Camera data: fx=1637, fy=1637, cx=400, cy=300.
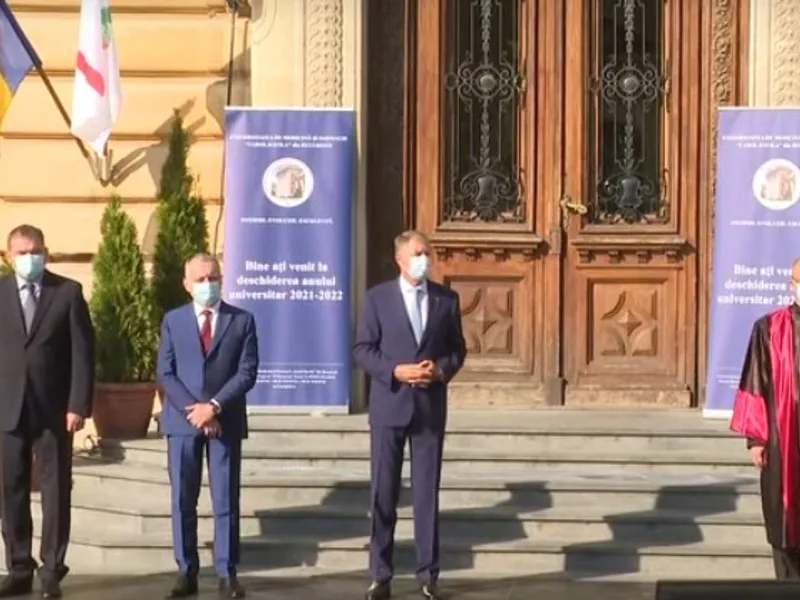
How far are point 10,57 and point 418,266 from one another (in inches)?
142

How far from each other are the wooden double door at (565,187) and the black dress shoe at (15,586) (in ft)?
12.6

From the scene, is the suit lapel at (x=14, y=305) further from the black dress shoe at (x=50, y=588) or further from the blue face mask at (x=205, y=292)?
the black dress shoe at (x=50, y=588)

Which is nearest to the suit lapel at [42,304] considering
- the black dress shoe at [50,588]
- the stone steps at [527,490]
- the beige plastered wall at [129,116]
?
the black dress shoe at [50,588]

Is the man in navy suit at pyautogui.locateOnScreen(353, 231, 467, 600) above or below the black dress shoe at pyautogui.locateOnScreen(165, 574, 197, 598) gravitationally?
above

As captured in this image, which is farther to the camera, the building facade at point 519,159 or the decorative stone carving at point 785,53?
the building facade at point 519,159

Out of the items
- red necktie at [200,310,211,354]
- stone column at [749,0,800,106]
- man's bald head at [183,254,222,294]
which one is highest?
stone column at [749,0,800,106]

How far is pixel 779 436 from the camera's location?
766 centimetres

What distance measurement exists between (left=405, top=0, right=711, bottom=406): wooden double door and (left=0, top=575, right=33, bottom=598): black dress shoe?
12.6 ft

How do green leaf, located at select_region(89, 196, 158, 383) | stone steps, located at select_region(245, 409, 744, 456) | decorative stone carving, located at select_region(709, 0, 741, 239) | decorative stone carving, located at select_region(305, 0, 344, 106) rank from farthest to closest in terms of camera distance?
decorative stone carving, located at select_region(709, 0, 741, 239) → decorative stone carving, located at select_region(305, 0, 344, 106) → green leaf, located at select_region(89, 196, 158, 383) → stone steps, located at select_region(245, 409, 744, 456)

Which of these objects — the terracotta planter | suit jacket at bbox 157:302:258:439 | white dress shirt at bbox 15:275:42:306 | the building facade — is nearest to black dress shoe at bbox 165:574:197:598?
suit jacket at bbox 157:302:258:439

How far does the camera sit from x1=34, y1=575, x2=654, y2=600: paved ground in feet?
27.6

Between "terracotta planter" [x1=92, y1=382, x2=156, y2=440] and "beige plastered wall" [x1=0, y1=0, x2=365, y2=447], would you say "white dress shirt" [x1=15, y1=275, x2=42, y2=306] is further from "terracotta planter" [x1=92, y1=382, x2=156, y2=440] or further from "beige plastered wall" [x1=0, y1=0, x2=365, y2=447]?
"beige plastered wall" [x1=0, y1=0, x2=365, y2=447]

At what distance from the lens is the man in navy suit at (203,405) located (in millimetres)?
8312

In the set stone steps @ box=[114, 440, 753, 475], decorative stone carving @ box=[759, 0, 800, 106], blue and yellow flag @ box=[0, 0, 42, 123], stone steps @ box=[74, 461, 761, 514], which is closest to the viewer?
stone steps @ box=[74, 461, 761, 514]
